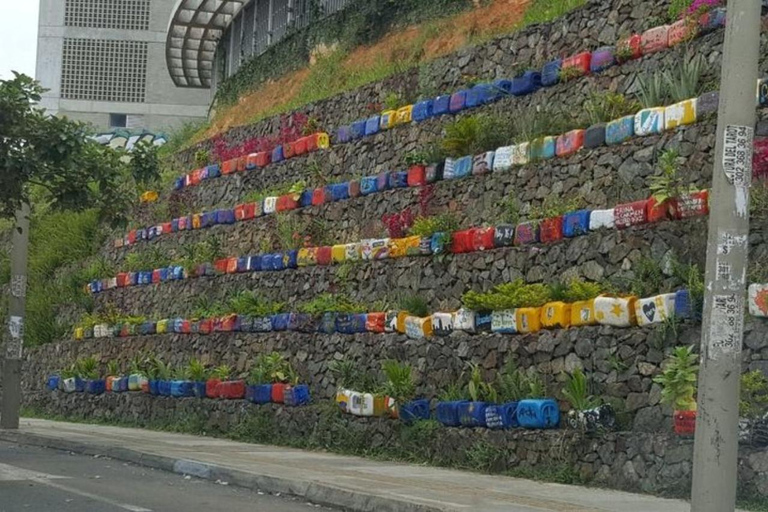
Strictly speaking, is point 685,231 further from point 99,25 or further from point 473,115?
point 99,25

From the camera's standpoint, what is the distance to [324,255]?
2038 centimetres

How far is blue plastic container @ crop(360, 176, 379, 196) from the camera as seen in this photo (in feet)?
65.2

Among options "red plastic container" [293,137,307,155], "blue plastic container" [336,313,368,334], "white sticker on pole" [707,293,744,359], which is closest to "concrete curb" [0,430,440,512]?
"white sticker on pole" [707,293,744,359]

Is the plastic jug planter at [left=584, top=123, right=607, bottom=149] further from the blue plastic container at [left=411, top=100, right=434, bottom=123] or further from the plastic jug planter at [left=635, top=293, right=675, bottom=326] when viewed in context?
the blue plastic container at [left=411, top=100, right=434, bottom=123]

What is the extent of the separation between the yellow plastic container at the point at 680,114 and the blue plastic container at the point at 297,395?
7.59 metres

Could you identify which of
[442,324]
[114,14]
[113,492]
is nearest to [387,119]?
[442,324]

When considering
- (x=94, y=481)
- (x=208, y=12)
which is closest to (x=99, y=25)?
(x=208, y=12)

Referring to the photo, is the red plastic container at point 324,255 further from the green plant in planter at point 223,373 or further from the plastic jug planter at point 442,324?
the plastic jug planter at point 442,324

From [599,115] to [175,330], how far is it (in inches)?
462

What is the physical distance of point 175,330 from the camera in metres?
24.4

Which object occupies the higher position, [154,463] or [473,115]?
[473,115]

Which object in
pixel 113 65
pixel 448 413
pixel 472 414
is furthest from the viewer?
pixel 113 65

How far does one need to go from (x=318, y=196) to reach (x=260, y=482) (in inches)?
356

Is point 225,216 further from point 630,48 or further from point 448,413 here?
point 630,48
